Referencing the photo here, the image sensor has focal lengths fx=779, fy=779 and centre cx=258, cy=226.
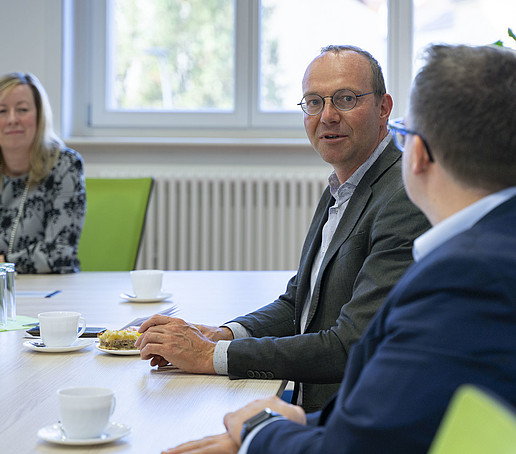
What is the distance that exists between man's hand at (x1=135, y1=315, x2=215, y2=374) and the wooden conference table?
2cm

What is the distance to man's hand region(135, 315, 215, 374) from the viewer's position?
1.40 metres

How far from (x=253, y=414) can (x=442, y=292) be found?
1.17 feet

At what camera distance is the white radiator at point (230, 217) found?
4.24 m

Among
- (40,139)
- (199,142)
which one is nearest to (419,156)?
(40,139)

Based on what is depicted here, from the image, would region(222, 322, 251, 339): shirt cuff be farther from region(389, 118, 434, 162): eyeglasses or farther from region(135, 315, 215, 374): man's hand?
region(389, 118, 434, 162): eyeglasses

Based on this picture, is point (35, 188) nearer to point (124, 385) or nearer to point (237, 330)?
point (237, 330)

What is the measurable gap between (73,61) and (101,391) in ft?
12.0

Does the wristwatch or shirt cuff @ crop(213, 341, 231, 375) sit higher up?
the wristwatch

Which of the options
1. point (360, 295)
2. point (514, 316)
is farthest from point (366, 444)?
point (360, 295)

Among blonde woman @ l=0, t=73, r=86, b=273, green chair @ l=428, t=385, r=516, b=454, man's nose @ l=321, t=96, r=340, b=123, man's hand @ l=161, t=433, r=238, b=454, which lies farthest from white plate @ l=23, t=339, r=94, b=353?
blonde woman @ l=0, t=73, r=86, b=273

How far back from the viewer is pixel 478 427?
22.0 inches

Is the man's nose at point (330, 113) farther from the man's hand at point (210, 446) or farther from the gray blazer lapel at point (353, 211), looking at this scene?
the man's hand at point (210, 446)

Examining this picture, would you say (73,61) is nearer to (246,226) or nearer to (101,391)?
(246,226)

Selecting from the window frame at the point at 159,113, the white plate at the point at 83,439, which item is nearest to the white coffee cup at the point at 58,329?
the white plate at the point at 83,439
